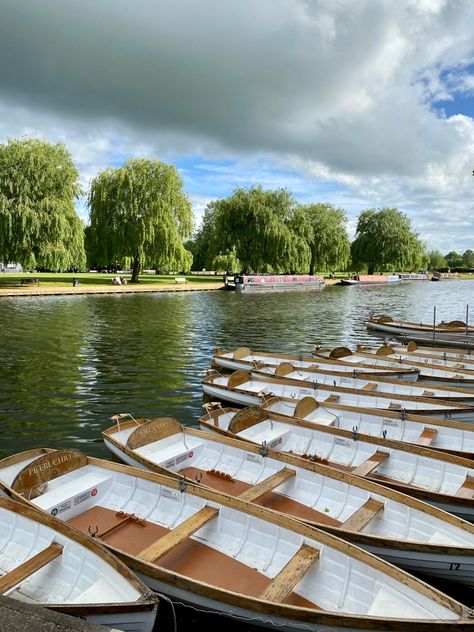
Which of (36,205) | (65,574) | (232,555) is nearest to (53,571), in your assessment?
(65,574)

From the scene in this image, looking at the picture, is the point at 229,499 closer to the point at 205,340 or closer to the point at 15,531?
the point at 15,531

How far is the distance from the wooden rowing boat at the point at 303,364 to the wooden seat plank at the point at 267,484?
8.47 meters

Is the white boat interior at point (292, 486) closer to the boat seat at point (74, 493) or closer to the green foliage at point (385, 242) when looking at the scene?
the boat seat at point (74, 493)

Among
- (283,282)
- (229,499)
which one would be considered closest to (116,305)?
(283,282)

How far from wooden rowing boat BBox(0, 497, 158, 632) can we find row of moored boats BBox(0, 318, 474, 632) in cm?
2

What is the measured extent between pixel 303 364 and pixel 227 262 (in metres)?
52.8

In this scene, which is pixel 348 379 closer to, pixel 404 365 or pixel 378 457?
pixel 404 365

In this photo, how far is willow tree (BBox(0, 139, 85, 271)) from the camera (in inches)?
1921

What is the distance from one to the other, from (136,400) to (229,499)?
951cm

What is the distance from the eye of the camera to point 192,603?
576 cm

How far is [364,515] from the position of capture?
7.29m

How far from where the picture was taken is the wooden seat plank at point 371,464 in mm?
8938

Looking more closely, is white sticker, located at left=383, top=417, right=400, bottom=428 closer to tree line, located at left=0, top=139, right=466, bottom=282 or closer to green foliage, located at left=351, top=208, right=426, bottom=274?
tree line, located at left=0, top=139, right=466, bottom=282

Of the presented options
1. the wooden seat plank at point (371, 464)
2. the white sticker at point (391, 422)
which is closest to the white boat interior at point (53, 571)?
the wooden seat plank at point (371, 464)
